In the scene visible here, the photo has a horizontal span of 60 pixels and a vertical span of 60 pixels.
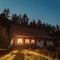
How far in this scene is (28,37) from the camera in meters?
33.9

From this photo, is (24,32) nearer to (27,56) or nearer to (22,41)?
(22,41)

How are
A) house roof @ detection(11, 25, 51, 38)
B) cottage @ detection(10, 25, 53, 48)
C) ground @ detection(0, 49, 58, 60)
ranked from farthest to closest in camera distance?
house roof @ detection(11, 25, 51, 38) → cottage @ detection(10, 25, 53, 48) → ground @ detection(0, 49, 58, 60)

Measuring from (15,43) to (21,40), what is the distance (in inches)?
58.7

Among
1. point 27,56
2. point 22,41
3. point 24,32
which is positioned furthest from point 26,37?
point 27,56

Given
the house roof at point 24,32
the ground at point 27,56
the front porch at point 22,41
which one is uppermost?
the house roof at point 24,32

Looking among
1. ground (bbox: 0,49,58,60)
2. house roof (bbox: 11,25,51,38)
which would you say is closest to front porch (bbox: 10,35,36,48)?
house roof (bbox: 11,25,51,38)

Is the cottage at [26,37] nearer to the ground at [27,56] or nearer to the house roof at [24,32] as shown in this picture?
the house roof at [24,32]

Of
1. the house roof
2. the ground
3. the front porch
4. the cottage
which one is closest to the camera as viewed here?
the ground

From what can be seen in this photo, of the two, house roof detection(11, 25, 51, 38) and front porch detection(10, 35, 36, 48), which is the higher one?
house roof detection(11, 25, 51, 38)

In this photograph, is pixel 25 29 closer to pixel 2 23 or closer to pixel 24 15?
pixel 2 23

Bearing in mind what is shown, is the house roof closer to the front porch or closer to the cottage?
the cottage

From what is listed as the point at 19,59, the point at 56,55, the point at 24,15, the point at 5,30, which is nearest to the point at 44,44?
the point at 5,30

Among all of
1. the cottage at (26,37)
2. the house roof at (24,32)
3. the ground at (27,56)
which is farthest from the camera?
the house roof at (24,32)

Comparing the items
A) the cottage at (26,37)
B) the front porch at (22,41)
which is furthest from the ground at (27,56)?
the cottage at (26,37)
